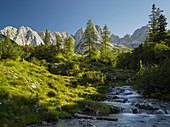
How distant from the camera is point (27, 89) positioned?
12789mm

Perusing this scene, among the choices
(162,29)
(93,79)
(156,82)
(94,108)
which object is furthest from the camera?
(162,29)

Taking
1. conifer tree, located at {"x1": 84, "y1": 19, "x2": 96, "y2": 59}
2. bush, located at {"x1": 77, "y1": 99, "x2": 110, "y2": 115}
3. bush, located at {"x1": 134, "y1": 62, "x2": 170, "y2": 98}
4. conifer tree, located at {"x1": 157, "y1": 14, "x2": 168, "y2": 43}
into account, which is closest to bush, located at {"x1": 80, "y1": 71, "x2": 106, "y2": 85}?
bush, located at {"x1": 134, "y1": 62, "x2": 170, "y2": 98}

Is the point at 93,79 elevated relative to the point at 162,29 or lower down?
lower down

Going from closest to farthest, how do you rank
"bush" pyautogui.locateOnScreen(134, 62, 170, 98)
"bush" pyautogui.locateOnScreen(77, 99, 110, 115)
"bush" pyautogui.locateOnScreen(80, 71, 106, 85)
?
1. "bush" pyautogui.locateOnScreen(77, 99, 110, 115)
2. "bush" pyautogui.locateOnScreen(134, 62, 170, 98)
3. "bush" pyautogui.locateOnScreen(80, 71, 106, 85)

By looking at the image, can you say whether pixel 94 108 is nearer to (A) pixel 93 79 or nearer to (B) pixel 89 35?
(A) pixel 93 79

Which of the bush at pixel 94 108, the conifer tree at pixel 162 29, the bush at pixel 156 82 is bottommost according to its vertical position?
the bush at pixel 94 108

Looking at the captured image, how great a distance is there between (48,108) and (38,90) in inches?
148

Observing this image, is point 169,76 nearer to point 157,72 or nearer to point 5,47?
point 157,72

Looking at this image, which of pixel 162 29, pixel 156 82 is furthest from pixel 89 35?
pixel 156 82

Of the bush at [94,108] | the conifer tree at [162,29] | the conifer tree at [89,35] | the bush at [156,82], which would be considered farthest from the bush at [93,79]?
the conifer tree at [162,29]

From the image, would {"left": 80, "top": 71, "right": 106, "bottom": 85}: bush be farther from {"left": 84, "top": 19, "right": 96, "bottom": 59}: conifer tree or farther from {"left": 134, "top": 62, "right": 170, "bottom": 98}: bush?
{"left": 84, "top": 19, "right": 96, "bottom": 59}: conifer tree

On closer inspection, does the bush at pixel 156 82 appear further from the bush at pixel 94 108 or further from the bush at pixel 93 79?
the bush at pixel 94 108

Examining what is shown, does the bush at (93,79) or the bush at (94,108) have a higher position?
the bush at (93,79)

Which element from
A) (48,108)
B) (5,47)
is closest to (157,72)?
(48,108)
